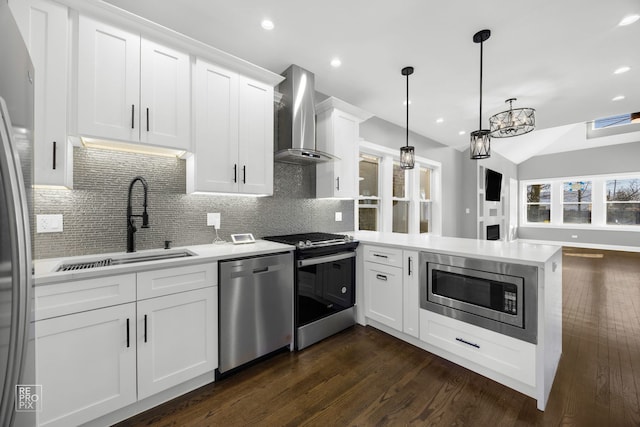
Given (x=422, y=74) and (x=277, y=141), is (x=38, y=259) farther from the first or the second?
(x=422, y=74)

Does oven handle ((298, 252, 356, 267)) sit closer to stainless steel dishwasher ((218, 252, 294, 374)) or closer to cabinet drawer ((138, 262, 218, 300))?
stainless steel dishwasher ((218, 252, 294, 374))

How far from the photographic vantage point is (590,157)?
751cm

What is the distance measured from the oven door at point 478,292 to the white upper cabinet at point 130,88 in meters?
2.28

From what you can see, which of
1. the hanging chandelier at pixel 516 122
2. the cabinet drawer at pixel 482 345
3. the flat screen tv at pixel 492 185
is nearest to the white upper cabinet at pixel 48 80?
the cabinet drawer at pixel 482 345

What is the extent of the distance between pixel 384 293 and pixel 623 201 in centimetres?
922

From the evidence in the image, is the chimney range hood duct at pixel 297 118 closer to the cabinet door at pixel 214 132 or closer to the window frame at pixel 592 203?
the cabinet door at pixel 214 132

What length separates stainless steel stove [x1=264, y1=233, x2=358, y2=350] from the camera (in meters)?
2.27

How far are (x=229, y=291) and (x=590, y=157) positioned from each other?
10.6 metres

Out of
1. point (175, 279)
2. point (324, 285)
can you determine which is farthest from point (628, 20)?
point (175, 279)

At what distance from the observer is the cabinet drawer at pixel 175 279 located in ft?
5.02

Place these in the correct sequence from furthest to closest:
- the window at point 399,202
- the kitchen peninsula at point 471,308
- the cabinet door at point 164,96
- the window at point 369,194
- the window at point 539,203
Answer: the window at point 539,203
the window at point 399,202
the window at point 369,194
the cabinet door at point 164,96
the kitchen peninsula at point 471,308

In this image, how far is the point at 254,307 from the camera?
198cm

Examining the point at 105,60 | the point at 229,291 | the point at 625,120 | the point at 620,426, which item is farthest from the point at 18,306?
the point at 625,120

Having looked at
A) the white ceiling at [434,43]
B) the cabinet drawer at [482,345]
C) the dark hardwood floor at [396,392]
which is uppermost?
the white ceiling at [434,43]
